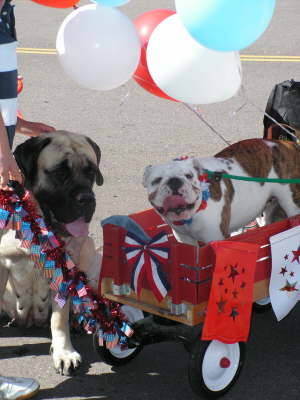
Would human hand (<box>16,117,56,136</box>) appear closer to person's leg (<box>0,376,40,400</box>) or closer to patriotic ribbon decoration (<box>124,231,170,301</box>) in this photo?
patriotic ribbon decoration (<box>124,231,170,301</box>)

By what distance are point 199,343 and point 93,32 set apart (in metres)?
1.70

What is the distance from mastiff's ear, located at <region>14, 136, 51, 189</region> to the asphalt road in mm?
875

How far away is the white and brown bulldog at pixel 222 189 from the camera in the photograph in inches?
156

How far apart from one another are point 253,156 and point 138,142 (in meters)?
3.49

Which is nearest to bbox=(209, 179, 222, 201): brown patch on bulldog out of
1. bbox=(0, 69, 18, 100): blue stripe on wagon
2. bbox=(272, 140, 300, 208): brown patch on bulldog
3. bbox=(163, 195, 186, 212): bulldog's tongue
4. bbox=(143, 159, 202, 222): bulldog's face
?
bbox=(143, 159, 202, 222): bulldog's face

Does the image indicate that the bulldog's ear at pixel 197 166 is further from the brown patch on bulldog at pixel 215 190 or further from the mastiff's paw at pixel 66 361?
the mastiff's paw at pixel 66 361

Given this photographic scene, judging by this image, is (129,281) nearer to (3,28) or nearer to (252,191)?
(252,191)

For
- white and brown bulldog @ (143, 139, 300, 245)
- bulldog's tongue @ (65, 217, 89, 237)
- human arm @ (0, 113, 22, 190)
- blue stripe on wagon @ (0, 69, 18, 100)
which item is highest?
blue stripe on wagon @ (0, 69, 18, 100)

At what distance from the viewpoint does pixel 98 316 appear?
404 cm

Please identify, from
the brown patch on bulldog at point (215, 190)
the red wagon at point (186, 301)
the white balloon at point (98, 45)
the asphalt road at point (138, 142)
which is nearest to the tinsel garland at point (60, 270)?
the red wagon at point (186, 301)

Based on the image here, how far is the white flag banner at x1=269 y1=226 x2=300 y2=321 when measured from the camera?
4.09 metres

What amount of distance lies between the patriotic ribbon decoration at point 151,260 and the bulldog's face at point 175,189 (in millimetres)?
135

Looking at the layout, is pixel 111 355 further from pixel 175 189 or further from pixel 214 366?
pixel 175 189

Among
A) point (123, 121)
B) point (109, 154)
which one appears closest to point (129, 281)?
Result: point (109, 154)
